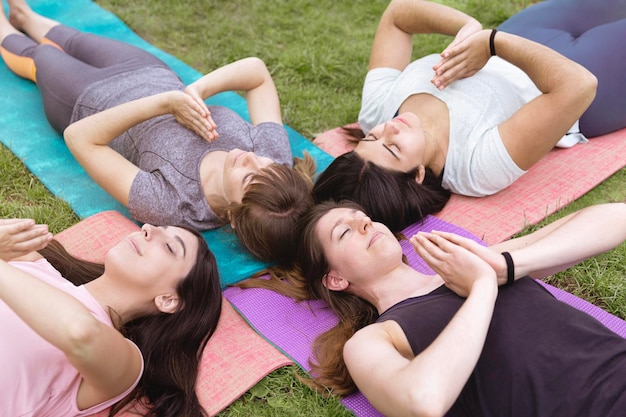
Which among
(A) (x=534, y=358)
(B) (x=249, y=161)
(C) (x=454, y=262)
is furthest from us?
(B) (x=249, y=161)

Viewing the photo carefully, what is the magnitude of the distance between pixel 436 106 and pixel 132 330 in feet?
7.87

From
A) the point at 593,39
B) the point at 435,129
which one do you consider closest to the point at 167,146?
the point at 435,129

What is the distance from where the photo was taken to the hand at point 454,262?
2.58 meters

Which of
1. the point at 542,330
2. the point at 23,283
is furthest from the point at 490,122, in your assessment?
the point at 23,283

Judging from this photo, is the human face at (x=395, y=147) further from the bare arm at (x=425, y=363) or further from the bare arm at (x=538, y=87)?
the bare arm at (x=425, y=363)

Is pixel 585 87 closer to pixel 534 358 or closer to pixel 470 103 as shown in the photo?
pixel 470 103

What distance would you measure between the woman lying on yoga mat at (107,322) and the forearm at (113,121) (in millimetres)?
818

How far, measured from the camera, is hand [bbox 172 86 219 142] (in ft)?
12.8

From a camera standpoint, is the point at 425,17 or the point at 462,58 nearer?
the point at 462,58

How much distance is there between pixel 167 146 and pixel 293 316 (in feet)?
4.56

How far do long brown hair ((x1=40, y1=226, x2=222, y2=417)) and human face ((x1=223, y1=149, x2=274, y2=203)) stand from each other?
52cm

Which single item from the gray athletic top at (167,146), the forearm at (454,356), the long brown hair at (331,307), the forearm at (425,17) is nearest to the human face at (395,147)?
the long brown hair at (331,307)

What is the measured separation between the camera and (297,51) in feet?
18.8

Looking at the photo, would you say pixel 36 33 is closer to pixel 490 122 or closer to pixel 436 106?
pixel 436 106
